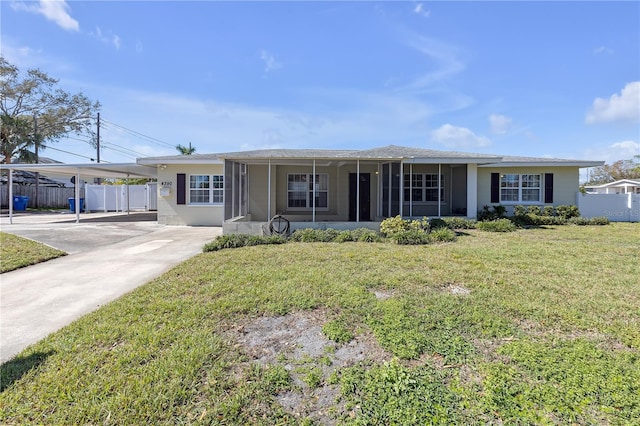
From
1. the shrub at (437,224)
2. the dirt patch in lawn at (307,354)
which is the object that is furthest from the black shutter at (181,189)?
the dirt patch in lawn at (307,354)

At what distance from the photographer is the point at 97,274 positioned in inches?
246

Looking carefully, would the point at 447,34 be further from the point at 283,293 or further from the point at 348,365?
the point at 348,365

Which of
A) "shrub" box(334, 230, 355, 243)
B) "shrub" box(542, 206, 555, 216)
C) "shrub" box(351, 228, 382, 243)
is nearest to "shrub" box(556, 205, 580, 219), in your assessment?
"shrub" box(542, 206, 555, 216)

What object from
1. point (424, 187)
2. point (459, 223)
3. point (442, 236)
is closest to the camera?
point (442, 236)

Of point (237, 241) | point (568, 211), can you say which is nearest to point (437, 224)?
point (237, 241)

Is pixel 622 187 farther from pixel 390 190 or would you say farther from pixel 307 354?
pixel 307 354

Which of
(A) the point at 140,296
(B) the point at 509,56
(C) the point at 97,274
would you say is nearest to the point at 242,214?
(C) the point at 97,274

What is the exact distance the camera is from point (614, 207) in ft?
53.8

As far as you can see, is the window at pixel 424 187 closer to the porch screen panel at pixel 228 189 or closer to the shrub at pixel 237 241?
the shrub at pixel 237 241

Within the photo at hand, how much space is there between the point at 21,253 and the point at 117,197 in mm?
17598

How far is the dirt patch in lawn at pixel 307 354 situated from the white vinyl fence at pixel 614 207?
1810cm

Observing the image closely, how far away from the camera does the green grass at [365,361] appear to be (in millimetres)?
2355

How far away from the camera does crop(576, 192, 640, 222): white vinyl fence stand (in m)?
16.3

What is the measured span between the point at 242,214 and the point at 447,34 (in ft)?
33.4
